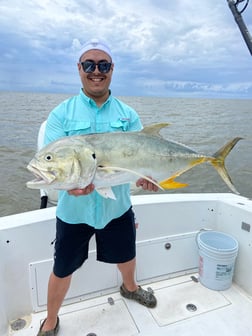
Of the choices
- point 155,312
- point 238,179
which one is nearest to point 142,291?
point 155,312

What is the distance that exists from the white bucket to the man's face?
6.07ft

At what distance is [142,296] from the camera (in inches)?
112

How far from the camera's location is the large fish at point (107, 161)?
5.54 feet

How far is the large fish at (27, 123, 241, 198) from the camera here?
1688 mm

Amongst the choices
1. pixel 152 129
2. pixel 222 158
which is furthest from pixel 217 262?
pixel 152 129

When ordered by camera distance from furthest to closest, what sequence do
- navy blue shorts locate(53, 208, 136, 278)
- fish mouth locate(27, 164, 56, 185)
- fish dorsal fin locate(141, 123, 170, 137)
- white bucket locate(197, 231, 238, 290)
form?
1. white bucket locate(197, 231, 238, 290)
2. navy blue shorts locate(53, 208, 136, 278)
3. fish dorsal fin locate(141, 123, 170, 137)
4. fish mouth locate(27, 164, 56, 185)

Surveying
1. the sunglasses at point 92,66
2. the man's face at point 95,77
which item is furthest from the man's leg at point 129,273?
the sunglasses at point 92,66

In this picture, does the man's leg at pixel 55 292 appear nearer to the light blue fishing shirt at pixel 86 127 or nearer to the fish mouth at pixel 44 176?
the light blue fishing shirt at pixel 86 127

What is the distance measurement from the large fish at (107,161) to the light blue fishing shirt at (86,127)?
1.11ft

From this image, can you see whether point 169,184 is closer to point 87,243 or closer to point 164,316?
point 87,243

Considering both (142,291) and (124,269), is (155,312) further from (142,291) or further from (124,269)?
(124,269)

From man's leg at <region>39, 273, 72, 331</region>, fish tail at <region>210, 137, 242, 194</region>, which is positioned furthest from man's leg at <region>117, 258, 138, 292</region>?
fish tail at <region>210, 137, 242, 194</region>

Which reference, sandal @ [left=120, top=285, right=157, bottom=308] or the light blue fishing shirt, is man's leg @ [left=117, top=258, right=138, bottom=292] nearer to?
sandal @ [left=120, top=285, right=157, bottom=308]

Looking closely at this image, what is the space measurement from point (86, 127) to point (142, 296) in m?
1.67
